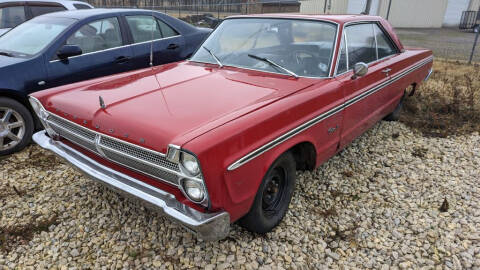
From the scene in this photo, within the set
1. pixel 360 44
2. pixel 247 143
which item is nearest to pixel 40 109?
pixel 247 143

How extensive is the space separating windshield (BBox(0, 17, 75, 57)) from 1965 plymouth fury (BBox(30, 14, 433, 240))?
1718 millimetres

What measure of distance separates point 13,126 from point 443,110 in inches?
241

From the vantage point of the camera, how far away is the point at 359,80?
3221 mm

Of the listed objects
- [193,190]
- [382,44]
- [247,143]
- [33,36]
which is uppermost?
[382,44]

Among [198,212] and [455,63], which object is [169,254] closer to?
[198,212]

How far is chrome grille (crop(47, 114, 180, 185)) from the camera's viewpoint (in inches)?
79.3

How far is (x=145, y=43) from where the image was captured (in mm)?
4914

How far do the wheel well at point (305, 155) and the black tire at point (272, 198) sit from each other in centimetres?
20

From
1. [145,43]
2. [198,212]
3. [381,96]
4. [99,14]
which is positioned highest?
[99,14]

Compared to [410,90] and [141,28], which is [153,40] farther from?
[410,90]

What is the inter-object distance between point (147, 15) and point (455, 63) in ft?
27.1

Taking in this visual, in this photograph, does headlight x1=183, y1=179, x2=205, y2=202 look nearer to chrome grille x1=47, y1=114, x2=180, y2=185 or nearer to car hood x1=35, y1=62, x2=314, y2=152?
chrome grille x1=47, y1=114, x2=180, y2=185

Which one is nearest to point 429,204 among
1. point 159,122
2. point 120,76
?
point 159,122

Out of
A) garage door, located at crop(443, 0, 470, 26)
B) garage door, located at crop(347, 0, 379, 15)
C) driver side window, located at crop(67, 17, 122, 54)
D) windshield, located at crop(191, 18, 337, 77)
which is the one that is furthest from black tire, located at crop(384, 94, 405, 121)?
garage door, located at crop(443, 0, 470, 26)
